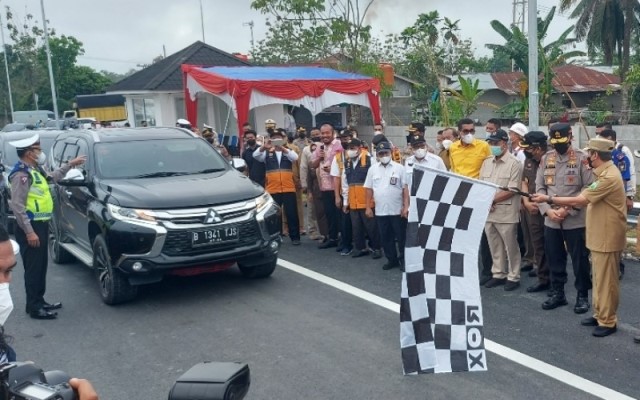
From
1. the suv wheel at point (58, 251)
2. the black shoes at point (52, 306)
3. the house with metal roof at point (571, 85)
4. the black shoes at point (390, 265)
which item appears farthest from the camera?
the house with metal roof at point (571, 85)

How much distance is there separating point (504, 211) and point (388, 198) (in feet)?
5.02

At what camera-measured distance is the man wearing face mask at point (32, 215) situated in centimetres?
653

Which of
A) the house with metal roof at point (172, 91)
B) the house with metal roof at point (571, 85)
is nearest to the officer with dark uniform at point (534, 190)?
the house with metal roof at point (172, 91)

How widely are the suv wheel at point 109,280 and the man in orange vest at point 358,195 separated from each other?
10.3 feet

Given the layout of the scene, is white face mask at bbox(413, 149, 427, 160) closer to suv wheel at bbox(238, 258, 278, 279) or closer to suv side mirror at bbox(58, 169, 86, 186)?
suv wheel at bbox(238, 258, 278, 279)

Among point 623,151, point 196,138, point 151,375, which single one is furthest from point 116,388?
point 623,151

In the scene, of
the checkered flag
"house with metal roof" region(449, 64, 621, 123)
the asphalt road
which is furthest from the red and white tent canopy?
"house with metal roof" region(449, 64, 621, 123)

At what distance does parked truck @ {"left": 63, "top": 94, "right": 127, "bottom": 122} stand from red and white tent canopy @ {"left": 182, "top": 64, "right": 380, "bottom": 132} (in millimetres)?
17739

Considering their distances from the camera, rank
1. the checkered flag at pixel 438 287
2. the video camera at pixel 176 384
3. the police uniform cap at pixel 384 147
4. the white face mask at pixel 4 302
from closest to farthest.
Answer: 1. the video camera at pixel 176 384
2. the white face mask at pixel 4 302
3. the checkered flag at pixel 438 287
4. the police uniform cap at pixel 384 147

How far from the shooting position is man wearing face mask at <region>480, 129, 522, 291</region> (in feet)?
23.5

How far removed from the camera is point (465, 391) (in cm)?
465

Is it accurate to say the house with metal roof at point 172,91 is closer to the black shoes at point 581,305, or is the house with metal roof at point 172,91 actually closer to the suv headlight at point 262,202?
the suv headlight at point 262,202

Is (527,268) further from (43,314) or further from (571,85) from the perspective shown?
(571,85)

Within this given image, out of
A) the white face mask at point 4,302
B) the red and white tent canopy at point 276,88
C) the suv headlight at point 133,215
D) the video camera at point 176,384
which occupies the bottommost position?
the video camera at point 176,384
